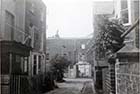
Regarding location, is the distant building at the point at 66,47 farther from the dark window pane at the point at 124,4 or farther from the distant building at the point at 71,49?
the dark window pane at the point at 124,4

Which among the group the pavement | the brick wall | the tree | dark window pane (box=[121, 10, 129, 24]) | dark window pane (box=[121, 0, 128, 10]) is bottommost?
the pavement

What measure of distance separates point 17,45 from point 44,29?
737cm

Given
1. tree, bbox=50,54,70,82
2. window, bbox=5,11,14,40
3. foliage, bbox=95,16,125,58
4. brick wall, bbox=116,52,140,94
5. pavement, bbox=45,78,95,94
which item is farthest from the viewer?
tree, bbox=50,54,70,82

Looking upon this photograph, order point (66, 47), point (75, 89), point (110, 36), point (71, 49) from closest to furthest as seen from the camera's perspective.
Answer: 1. point (110, 36)
2. point (75, 89)
3. point (66, 47)
4. point (71, 49)

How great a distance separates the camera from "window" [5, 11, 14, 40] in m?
7.33

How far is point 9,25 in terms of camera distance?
7.63 m

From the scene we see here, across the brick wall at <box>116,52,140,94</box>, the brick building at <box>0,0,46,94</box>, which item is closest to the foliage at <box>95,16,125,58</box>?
the brick building at <box>0,0,46,94</box>

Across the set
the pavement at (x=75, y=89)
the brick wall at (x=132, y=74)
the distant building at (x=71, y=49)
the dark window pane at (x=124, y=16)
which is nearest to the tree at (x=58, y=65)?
the pavement at (x=75, y=89)

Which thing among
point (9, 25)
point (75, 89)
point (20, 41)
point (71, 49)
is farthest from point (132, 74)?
point (71, 49)

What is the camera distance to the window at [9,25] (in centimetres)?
733

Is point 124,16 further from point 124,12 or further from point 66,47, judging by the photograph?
point 66,47

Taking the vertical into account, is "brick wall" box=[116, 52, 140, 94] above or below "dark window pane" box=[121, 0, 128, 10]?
below

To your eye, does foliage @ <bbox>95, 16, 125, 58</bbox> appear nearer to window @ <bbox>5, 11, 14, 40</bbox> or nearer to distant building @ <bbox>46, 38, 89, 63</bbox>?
window @ <bbox>5, 11, 14, 40</bbox>

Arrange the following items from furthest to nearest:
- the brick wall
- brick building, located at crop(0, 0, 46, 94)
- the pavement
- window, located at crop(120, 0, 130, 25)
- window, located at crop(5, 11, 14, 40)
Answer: the pavement → window, located at crop(5, 11, 14, 40) → window, located at crop(120, 0, 130, 25) → brick building, located at crop(0, 0, 46, 94) → the brick wall
